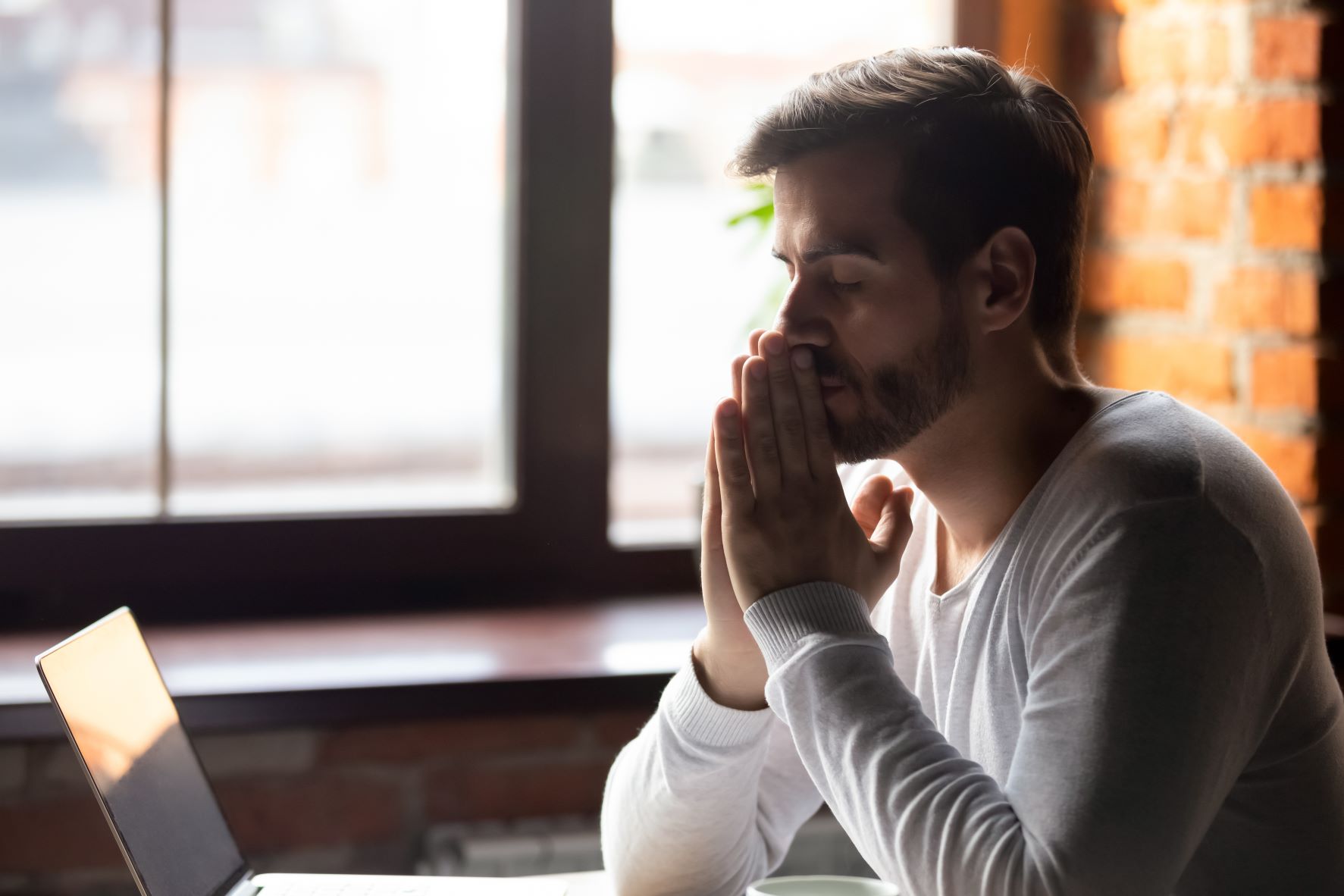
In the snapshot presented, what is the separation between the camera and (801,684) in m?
1.03

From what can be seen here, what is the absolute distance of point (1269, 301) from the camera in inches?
68.5

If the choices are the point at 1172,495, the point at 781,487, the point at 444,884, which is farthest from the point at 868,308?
the point at 444,884

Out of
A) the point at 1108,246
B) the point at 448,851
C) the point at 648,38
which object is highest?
the point at 648,38

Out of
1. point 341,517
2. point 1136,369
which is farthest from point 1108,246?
point 341,517

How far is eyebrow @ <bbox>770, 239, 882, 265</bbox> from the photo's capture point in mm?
1131

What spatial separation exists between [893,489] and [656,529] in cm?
81

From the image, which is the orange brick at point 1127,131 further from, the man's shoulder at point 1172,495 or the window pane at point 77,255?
the window pane at point 77,255

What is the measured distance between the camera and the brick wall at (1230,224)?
5.60 feet

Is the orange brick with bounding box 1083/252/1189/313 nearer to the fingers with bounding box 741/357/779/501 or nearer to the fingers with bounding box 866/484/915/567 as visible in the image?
the fingers with bounding box 866/484/915/567

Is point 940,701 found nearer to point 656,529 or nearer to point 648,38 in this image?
point 656,529

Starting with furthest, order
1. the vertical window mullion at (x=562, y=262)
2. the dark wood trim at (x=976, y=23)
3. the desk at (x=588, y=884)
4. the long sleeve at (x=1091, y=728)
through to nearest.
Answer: the dark wood trim at (x=976, y=23) → the vertical window mullion at (x=562, y=262) → the desk at (x=588, y=884) → the long sleeve at (x=1091, y=728)

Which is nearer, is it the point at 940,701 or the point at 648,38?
the point at 940,701

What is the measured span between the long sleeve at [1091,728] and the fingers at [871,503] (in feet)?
0.89

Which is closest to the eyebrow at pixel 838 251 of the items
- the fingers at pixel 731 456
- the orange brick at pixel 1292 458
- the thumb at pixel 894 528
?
the fingers at pixel 731 456
